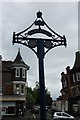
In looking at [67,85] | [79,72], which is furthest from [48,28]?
[67,85]

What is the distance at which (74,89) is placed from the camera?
47562 mm

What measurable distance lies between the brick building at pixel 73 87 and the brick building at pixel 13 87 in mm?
9960

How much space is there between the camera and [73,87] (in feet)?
158

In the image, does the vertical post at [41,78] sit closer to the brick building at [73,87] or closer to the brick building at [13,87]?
the brick building at [13,87]

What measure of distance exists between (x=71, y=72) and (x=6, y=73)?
14.0 m

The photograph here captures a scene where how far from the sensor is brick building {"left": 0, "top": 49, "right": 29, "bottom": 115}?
3825 cm

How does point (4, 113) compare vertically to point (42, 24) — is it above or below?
below

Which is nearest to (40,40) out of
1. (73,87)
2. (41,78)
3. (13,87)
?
(41,78)

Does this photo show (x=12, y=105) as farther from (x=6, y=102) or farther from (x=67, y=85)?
(x=67, y=85)

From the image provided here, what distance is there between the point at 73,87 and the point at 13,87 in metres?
13.2

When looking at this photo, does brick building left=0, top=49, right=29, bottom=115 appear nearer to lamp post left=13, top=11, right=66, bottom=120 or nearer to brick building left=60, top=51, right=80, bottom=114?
brick building left=60, top=51, right=80, bottom=114

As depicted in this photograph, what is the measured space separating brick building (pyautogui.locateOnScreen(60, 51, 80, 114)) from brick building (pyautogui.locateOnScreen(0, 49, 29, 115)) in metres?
9.96

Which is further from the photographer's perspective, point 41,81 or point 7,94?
point 7,94

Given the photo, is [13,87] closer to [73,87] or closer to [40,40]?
[73,87]
